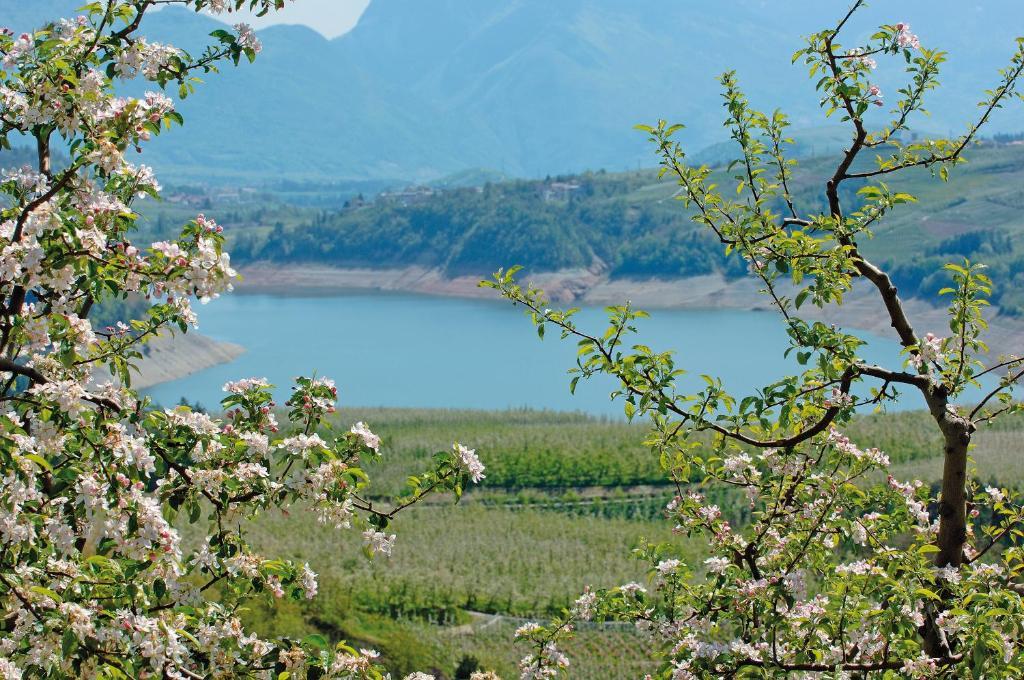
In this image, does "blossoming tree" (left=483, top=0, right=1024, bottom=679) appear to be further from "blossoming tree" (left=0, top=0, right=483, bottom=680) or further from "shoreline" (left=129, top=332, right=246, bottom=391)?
"shoreline" (left=129, top=332, right=246, bottom=391)

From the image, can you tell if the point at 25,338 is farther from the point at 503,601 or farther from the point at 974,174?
the point at 974,174

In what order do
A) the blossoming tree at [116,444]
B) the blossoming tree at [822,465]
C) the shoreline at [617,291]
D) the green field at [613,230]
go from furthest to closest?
the green field at [613,230]
the shoreline at [617,291]
the blossoming tree at [822,465]
the blossoming tree at [116,444]

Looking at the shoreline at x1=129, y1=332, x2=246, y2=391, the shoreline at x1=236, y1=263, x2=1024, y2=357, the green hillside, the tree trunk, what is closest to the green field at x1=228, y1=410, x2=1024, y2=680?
the tree trunk

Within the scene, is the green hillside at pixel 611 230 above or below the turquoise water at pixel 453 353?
above

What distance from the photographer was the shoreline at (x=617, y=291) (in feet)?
189

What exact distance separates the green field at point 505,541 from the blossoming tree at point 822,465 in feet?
28.2

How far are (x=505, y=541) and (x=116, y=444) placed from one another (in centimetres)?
1898

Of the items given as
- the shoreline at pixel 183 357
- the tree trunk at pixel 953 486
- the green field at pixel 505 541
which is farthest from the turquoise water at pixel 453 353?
the tree trunk at pixel 953 486

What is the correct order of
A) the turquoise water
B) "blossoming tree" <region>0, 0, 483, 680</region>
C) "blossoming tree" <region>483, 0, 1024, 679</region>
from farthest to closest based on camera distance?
the turquoise water → "blossoming tree" <region>483, 0, 1024, 679</region> → "blossoming tree" <region>0, 0, 483, 680</region>

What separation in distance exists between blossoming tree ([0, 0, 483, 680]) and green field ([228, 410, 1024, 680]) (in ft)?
29.4

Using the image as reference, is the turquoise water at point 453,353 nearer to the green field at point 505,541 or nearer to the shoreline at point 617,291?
the shoreline at point 617,291

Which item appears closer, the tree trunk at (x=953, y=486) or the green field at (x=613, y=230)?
the tree trunk at (x=953, y=486)

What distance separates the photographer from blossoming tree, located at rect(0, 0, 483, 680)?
3.46 m

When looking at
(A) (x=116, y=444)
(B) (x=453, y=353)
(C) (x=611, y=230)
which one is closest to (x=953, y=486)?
(A) (x=116, y=444)
